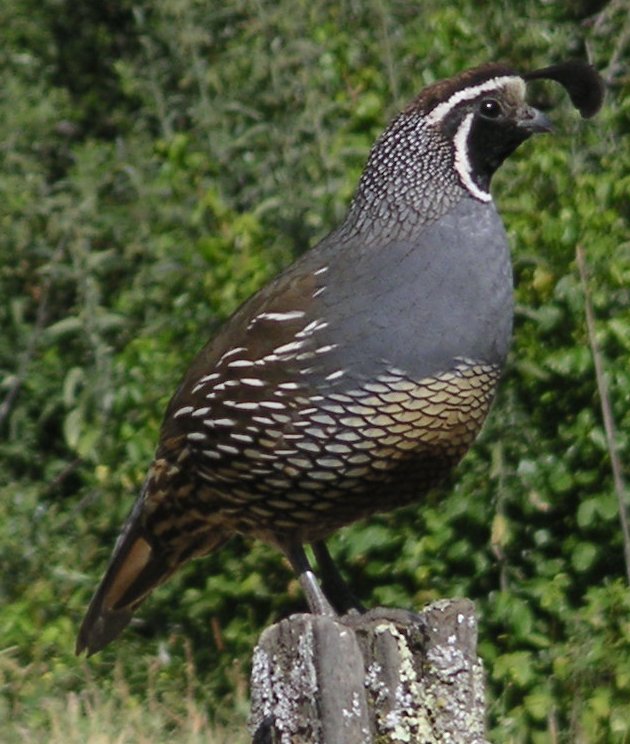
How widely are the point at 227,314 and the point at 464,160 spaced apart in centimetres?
170

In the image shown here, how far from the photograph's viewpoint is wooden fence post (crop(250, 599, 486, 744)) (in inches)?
119

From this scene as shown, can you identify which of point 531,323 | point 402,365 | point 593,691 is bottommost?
point 593,691

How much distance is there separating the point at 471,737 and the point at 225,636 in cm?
228

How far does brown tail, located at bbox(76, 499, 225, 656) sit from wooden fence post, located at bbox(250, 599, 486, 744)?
52.6 inches

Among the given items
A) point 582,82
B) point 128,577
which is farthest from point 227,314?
point 582,82

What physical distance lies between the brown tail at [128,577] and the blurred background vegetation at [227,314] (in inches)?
8.0

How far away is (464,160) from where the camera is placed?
3893 mm

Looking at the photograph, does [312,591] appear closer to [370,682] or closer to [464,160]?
[370,682]

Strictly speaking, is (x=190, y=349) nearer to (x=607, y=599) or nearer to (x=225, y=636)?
(x=225, y=636)

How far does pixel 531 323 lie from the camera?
4.89 meters

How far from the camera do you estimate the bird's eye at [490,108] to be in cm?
386

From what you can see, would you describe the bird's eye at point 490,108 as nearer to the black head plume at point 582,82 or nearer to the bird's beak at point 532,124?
the bird's beak at point 532,124

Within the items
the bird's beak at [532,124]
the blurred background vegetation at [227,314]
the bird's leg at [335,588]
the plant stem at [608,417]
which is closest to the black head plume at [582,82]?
the bird's beak at [532,124]

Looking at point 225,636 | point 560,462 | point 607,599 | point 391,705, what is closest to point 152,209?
point 225,636
